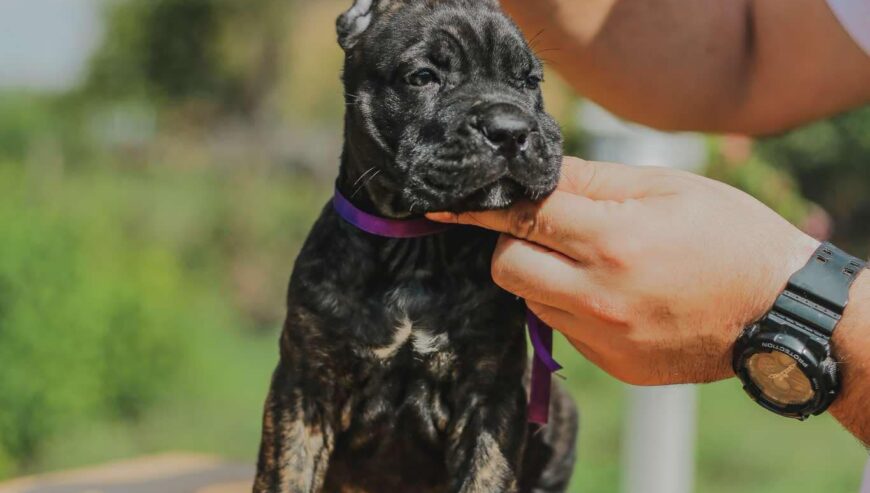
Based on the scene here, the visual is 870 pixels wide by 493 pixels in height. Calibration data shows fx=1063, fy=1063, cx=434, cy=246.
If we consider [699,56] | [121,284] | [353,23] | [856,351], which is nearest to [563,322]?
[856,351]

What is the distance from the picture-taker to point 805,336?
2.17 meters

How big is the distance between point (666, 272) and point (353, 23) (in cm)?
108

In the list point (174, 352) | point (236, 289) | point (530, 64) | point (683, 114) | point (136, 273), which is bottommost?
point (236, 289)

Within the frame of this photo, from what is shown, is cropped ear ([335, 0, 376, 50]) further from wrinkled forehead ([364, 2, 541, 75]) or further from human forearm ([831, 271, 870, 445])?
human forearm ([831, 271, 870, 445])

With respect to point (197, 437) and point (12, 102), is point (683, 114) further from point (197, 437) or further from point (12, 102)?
point (12, 102)

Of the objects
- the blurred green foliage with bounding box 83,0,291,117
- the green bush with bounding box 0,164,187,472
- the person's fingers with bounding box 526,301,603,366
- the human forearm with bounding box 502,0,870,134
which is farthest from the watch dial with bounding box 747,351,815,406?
the blurred green foliage with bounding box 83,0,291,117

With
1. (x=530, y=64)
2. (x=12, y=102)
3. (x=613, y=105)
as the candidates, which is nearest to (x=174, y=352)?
(x=613, y=105)

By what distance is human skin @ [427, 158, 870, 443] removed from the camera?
7.30 feet

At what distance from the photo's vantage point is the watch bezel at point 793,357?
216 cm

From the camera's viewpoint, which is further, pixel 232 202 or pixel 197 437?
pixel 232 202

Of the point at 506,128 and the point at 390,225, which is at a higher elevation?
the point at 506,128

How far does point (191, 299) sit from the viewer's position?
10.5 m

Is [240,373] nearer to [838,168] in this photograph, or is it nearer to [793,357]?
[838,168]

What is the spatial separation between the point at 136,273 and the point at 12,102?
880cm
